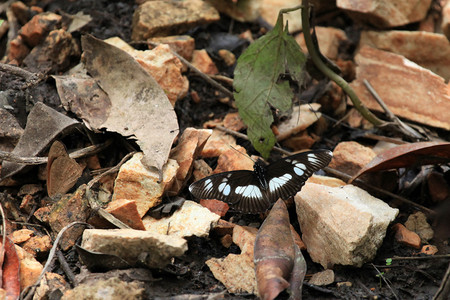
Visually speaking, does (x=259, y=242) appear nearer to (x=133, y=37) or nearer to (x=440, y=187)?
(x=440, y=187)

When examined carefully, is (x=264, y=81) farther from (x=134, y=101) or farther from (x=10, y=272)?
(x=10, y=272)

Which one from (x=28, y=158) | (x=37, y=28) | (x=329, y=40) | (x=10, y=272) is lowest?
(x=10, y=272)

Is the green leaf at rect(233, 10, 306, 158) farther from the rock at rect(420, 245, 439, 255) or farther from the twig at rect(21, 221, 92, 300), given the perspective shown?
the twig at rect(21, 221, 92, 300)

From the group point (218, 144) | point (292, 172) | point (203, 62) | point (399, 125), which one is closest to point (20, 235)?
point (218, 144)

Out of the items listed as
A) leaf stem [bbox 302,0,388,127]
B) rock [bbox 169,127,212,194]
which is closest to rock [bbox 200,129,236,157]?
rock [bbox 169,127,212,194]

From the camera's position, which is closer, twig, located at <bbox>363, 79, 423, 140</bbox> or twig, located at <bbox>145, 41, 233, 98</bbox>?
twig, located at <bbox>363, 79, 423, 140</bbox>

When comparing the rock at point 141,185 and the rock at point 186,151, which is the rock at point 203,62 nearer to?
the rock at point 186,151
